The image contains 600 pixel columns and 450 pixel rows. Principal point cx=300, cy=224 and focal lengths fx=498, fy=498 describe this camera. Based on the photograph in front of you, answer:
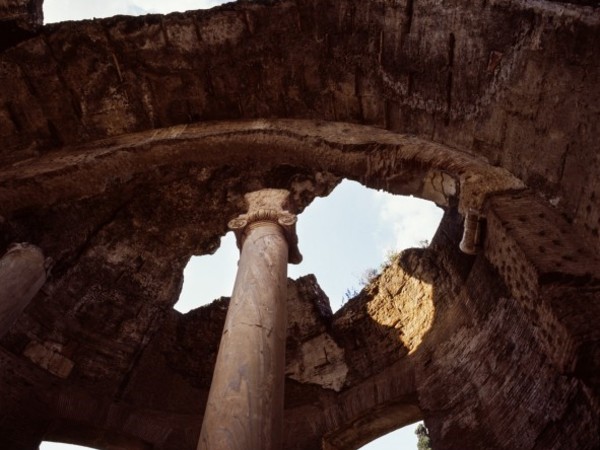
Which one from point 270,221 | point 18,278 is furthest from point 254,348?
point 18,278

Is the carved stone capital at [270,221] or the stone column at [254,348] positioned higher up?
the carved stone capital at [270,221]

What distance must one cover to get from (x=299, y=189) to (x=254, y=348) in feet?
12.4

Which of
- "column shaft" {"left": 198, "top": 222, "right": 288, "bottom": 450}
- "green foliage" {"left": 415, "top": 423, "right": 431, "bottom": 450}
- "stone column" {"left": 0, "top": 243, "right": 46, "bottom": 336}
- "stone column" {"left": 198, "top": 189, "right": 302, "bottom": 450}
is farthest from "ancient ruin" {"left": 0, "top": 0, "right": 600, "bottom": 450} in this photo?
"green foliage" {"left": 415, "top": 423, "right": 431, "bottom": 450}

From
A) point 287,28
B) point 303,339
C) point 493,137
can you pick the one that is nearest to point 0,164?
point 287,28

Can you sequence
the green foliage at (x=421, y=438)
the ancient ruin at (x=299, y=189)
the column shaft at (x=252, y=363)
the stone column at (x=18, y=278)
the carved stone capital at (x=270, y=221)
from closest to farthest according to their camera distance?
1. the column shaft at (x=252, y=363)
2. the ancient ruin at (x=299, y=189)
3. the stone column at (x=18, y=278)
4. the carved stone capital at (x=270, y=221)
5. the green foliage at (x=421, y=438)

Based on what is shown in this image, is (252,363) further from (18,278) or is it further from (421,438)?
(421,438)

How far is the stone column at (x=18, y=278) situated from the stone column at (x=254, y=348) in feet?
7.32

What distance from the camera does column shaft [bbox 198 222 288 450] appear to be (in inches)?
119

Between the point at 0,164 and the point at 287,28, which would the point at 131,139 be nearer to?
the point at 0,164

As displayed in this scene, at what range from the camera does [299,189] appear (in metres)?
7.14

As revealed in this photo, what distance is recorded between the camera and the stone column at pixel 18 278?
496 cm

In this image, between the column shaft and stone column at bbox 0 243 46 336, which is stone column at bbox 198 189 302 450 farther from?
stone column at bbox 0 243 46 336

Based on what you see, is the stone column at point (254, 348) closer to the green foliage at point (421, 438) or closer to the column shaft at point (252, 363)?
the column shaft at point (252, 363)

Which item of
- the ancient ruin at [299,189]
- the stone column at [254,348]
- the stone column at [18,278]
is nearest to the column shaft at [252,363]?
the stone column at [254,348]
